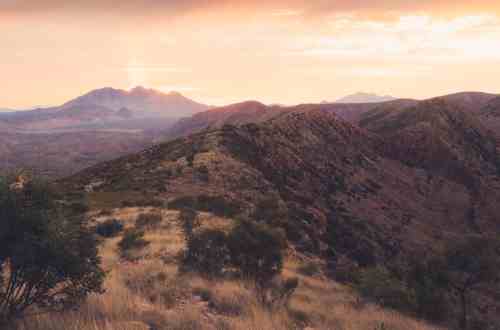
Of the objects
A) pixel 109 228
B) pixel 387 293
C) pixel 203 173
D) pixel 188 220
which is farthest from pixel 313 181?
pixel 387 293

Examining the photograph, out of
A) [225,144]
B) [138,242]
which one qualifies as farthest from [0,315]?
[225,144]

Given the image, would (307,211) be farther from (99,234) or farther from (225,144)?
(99,234)

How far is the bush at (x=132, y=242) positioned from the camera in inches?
570

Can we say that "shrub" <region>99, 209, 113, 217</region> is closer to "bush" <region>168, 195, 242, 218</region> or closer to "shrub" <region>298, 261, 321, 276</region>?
"bush" <region>168, 195, 242, 218</region>

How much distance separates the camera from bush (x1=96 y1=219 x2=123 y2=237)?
56.1 feet

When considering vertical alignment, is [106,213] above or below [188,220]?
below

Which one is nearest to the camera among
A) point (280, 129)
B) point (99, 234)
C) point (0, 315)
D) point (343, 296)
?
point (0, 315)

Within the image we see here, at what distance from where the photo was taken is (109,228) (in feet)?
57.9

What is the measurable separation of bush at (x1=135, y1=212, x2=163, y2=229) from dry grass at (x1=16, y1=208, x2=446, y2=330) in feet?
13.4

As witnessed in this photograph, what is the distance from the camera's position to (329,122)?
56.5 metres

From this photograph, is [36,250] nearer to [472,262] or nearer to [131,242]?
[131,242]

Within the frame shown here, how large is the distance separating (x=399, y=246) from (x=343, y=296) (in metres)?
20.2

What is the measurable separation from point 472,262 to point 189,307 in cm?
1476

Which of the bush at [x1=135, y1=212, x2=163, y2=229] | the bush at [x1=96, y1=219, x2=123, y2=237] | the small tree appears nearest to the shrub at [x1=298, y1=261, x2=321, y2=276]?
the small tree
